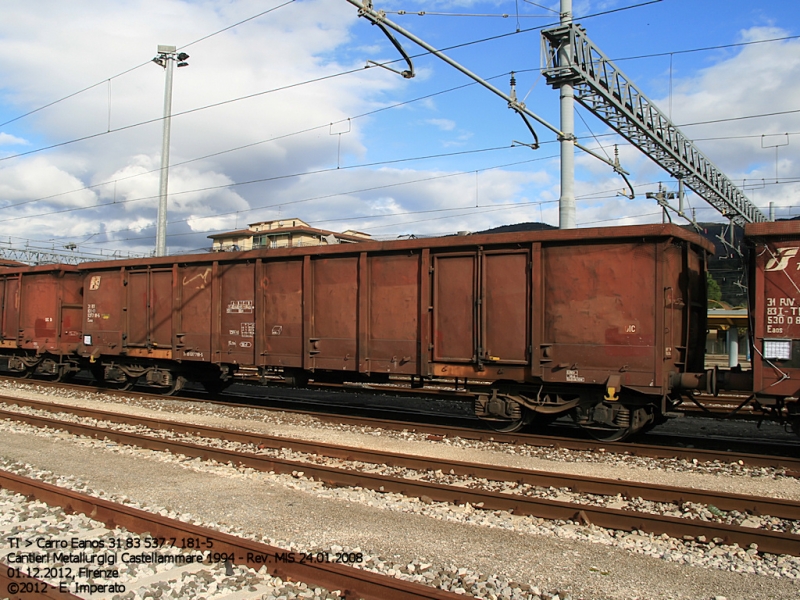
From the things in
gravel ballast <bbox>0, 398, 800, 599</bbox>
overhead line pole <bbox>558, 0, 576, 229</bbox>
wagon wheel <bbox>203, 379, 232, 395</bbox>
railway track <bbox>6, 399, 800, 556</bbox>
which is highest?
overhead line pole <bbox>558, 0, 576, 229</bbox>

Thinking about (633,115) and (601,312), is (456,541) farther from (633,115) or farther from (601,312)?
(633,115)

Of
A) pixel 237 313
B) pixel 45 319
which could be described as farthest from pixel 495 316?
pixel 45 319

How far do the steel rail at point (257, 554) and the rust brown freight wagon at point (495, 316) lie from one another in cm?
553

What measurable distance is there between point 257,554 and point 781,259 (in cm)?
751

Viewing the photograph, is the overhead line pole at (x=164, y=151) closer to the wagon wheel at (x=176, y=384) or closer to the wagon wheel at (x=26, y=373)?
the wagon wheel at (x=26, y=373)

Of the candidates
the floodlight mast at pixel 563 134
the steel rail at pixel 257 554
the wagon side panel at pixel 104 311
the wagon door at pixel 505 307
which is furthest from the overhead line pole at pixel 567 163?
the steel rail at pixel 257 554

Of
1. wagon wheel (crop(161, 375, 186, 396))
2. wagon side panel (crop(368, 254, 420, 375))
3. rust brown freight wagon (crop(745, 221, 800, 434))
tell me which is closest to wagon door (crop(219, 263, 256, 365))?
wagon wheel (crop(161, 375, 186, 396))

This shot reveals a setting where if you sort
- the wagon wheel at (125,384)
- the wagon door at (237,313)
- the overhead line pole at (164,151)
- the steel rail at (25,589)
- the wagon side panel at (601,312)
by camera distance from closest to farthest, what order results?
the steel rail at (25,589) → the wagon side panel at (601,312) → the wagon door at (237,313) → the wagon wheel at (125,384) → the overhead line pole at (164,151)

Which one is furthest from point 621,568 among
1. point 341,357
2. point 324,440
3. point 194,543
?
point 341,357

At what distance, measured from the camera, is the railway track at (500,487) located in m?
5.59

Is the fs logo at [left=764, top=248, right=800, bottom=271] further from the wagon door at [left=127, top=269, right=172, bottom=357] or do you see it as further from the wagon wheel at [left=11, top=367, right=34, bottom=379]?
the wagon wheel at [left=11, top=367, right=34, bottom=379]

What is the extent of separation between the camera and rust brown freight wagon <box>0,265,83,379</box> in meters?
17.1

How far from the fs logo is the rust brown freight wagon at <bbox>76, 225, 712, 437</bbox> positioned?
1311 mm

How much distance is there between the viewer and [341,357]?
1119 centimetres
